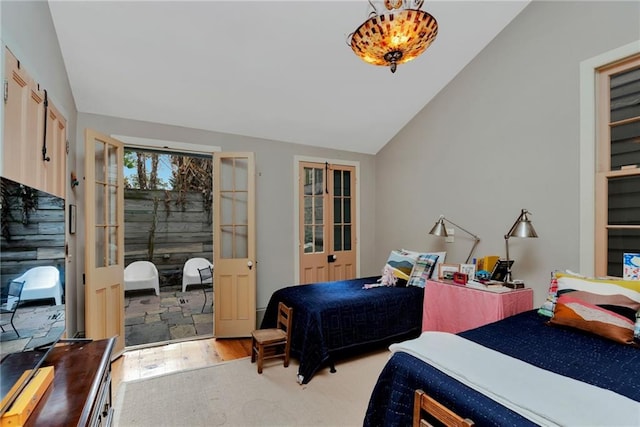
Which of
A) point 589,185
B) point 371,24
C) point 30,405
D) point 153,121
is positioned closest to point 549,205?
point 589,185

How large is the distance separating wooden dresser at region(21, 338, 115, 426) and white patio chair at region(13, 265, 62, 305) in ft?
0.88

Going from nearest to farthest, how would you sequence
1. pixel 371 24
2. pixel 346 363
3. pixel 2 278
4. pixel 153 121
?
1. pixel 2 278
2. pixel 371 24
3. pixel 346 363
4. pixel 153 121

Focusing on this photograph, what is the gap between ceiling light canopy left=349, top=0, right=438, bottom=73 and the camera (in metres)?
1.60

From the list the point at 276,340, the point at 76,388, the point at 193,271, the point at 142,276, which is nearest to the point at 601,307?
the point at 276,340

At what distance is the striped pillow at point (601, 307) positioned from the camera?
1.75m

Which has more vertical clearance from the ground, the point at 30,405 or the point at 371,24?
the point at 371,24

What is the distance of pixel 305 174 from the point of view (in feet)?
14.2

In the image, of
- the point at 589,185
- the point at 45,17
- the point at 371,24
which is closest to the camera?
the point at 371,24

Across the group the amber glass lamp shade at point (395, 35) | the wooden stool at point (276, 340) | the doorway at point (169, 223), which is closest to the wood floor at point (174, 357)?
the wooden stool at point (276, 340)

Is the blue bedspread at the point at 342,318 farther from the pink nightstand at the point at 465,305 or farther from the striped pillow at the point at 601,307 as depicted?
the striped pillow at the point at 601,307

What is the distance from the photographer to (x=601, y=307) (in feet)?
6.14

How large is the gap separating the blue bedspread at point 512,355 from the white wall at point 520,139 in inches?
44.1

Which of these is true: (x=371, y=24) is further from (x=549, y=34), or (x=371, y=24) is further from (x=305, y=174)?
(x=305, y=174)

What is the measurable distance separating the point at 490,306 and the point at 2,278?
295 centimetres
